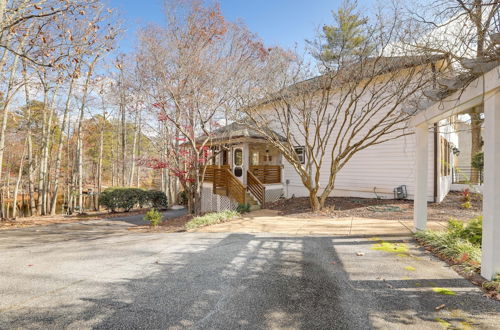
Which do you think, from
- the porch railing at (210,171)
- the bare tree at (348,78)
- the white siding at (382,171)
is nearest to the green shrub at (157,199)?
the porch railing at (210,171)

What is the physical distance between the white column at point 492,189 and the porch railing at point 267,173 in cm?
1034

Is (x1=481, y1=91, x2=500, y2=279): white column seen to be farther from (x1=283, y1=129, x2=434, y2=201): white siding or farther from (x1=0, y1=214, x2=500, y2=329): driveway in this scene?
(x1=283, y1=129, x2=434, y2=201): white siding

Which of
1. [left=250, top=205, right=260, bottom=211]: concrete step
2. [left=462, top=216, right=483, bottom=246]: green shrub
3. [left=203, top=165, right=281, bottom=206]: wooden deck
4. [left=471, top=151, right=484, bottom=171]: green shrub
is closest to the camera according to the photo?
[left=462, top=216, right=483, bottom=246]: green shrub

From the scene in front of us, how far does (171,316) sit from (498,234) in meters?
3.98

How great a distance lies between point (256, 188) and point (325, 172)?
3.65 meters

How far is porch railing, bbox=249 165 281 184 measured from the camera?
44.0 ft

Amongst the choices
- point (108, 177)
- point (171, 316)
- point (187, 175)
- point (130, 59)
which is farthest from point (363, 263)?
point (108, 177)

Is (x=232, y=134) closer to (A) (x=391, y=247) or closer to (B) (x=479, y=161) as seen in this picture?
(A) (x=391, y=247)

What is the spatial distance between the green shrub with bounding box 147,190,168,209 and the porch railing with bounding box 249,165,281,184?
23.4ft

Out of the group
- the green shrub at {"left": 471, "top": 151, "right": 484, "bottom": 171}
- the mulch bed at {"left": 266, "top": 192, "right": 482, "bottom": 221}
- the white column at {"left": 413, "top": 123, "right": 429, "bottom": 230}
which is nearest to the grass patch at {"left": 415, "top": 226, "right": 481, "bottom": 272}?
the white column at {"left": 413, "top": 123, "right": 429, "bottom": 230}

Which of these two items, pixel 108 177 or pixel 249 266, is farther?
pixel 108 177

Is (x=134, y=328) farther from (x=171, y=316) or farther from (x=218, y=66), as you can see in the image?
(x=218, y=66)

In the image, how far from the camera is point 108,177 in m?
35.0

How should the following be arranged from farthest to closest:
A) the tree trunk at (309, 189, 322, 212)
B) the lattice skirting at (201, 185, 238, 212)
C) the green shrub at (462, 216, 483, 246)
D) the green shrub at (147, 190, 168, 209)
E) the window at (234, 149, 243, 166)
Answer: the green shrub at (147, 190, 168, 209), the window at (234, 149, 243, 166), the lattice skirting at (201, 185, 238, 212), the tree trunk at (309, 189, 322, 212), the green shrub at (462, 216, 483, 246)
